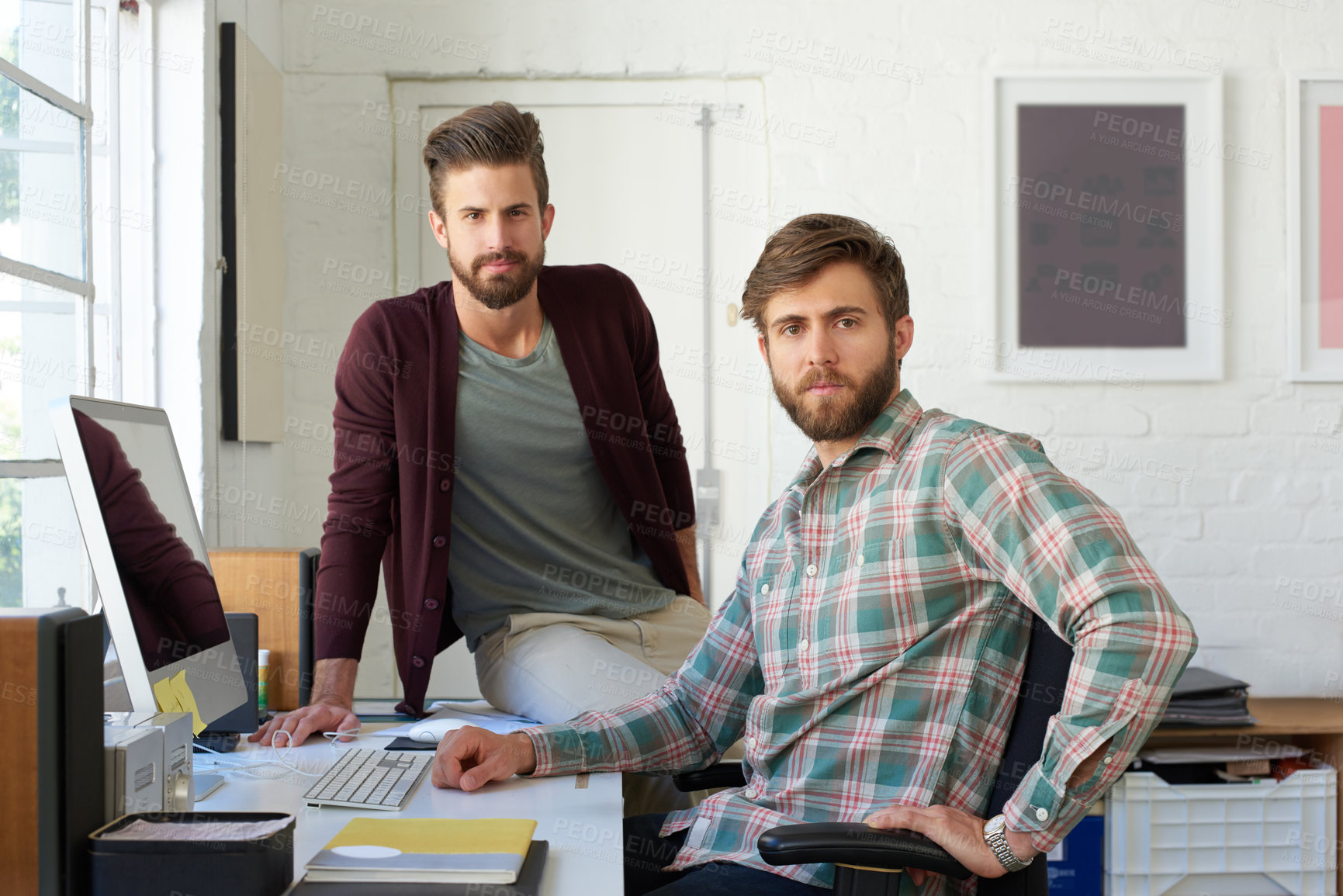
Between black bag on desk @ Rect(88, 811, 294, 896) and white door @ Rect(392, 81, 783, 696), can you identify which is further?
white door @ Rect(392, 81, 783, 696)

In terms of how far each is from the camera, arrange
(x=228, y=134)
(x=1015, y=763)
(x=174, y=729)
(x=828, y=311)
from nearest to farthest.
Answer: (x=174, y=729) < (x=1015, y=763) < (x=828, y=311) < (x=228, y=134)

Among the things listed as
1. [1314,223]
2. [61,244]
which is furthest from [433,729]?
[1314,223]

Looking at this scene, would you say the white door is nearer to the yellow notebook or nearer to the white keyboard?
the white keyboard

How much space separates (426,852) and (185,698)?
39cm

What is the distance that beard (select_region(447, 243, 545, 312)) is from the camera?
6.14ft

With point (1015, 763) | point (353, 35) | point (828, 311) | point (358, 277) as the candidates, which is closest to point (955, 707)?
point (1015, 763)

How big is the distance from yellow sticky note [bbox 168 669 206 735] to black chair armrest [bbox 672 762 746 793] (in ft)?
2.04

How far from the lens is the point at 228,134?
241 cm

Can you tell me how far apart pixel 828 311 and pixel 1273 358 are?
203 cm

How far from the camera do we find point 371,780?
130 centimetres

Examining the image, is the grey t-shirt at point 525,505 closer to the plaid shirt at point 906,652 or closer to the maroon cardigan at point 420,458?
the maroon cardigan at point 420,458

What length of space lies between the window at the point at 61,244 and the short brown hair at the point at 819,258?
117 centimetres

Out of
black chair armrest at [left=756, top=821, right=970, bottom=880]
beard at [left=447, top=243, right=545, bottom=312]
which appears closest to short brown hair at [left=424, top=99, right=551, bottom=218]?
beard at [left=447, top=243, right=545, bottom=312]

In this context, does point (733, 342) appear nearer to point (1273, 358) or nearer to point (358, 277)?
point (358, 277)
